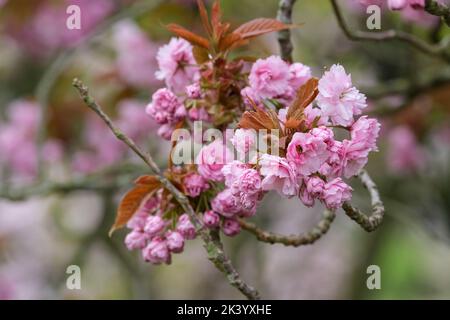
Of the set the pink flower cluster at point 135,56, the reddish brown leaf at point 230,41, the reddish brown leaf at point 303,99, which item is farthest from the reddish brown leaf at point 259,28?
the pink flower cluster at point 135,56

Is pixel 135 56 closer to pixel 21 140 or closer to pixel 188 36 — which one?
pixel 21 140

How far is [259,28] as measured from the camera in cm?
147

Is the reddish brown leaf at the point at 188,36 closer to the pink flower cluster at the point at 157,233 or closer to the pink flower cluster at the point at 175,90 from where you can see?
the pink flower cluster at the point at 175,90

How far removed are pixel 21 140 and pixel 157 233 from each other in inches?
79.6

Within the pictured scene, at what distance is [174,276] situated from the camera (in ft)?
16.3

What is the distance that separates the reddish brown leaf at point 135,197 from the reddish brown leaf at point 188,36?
257 millimetres

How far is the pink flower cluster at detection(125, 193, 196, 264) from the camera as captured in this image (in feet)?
4.64

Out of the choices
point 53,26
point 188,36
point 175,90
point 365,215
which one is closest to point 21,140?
point 53,26

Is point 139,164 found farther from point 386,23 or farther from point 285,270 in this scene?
point 285,270

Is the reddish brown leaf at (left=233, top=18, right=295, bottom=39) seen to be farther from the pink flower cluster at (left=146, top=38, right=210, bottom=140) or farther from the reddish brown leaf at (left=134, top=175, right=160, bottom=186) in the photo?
the reddish brown leaf at (left=134, top=175, right=160, bottom=186)

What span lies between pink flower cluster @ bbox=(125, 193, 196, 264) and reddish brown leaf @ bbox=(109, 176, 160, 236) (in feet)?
0.07

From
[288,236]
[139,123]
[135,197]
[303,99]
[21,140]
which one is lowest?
[21,140]

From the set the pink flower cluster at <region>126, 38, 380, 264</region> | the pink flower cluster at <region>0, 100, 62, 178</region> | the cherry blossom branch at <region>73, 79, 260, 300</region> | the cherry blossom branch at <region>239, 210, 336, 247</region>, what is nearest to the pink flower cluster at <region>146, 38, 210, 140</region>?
the pink flower cluster at <region>126, 38, 380, 264</region>

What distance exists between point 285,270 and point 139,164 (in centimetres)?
238
